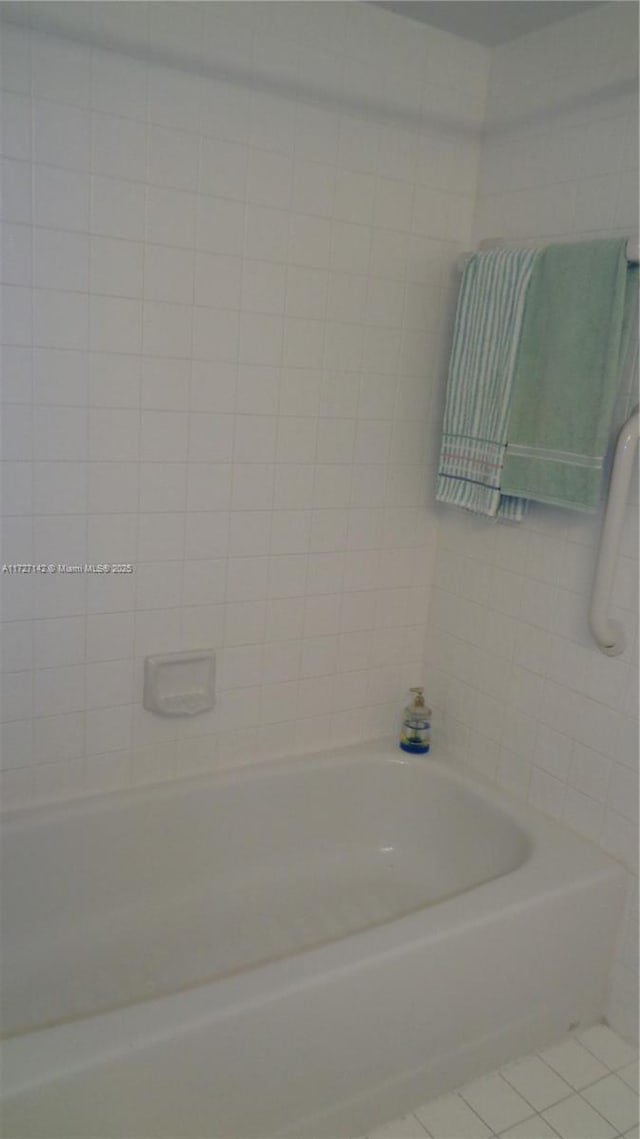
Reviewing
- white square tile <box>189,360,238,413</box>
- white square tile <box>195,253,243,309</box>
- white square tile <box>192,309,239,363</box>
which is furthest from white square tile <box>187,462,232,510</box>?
white square tile <box>195,253,243,309</box>

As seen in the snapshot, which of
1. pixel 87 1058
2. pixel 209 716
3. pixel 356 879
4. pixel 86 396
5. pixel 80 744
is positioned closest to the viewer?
pixel 87 1058

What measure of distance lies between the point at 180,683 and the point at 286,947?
0.66 metres

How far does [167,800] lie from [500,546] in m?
1.03

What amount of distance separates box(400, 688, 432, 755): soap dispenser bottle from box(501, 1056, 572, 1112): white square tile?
77 cm

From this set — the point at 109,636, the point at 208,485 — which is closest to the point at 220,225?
the point at 208,485

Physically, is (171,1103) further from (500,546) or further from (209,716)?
(500,546)

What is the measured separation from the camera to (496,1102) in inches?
67.5

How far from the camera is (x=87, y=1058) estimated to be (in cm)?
127

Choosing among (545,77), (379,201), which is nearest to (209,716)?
(379,201)

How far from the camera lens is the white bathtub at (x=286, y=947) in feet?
4.45

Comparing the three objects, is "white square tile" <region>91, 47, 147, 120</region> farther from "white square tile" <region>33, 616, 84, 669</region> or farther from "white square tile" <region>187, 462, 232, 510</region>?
"white square tile" <region>33, 616, 84, 669</region>

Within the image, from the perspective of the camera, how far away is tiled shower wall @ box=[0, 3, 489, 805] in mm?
1666

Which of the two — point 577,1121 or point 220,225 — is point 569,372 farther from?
point 577,1121

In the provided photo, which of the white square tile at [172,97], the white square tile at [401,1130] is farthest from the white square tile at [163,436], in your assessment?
the white square tile at [401,1130]
